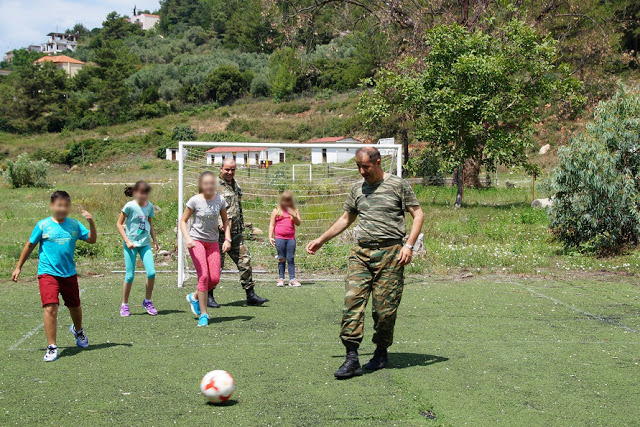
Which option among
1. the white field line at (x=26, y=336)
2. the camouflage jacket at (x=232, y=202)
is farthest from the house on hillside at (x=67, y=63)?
the white field line at (x=26, y=336)

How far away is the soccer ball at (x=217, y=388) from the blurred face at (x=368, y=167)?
2047mm

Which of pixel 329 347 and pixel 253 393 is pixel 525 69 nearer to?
pixel 329 347

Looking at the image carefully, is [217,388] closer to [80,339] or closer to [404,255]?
[404,255]

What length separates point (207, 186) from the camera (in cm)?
733

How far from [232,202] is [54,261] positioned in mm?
2932

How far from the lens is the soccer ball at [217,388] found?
4.56 metres

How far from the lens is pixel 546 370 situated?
18.3 ft

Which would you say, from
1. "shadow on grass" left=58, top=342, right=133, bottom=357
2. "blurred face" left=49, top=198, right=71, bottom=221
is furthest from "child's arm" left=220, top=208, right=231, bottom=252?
"blurred face" left=49, top=198, right=71, bottom=221

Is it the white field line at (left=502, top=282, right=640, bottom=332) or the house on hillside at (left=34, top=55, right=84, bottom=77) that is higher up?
the house on hillside at (left=34, top=55, right=84, bottom=77)

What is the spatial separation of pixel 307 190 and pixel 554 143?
38.4m

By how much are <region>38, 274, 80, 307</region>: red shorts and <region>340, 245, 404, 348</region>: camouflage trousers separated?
270 cm

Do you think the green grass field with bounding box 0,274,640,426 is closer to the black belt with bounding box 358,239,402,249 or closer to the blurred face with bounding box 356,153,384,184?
the black belt with bounding box 358,239,402,249

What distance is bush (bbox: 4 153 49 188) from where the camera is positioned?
31422 millimetres

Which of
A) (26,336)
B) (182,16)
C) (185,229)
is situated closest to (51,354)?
(26,336)
